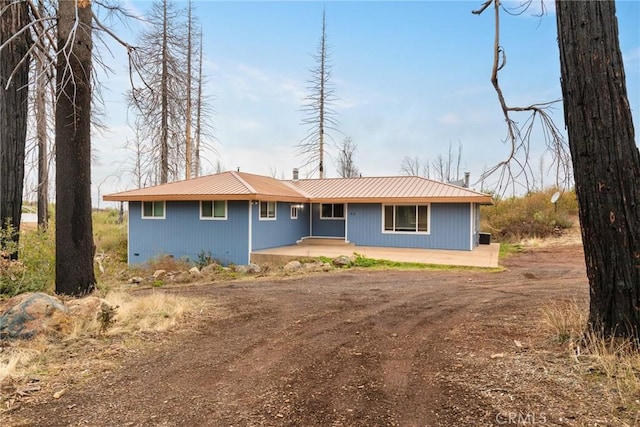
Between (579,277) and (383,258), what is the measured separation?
5476mm

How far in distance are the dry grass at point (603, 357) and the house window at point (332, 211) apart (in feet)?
45.6

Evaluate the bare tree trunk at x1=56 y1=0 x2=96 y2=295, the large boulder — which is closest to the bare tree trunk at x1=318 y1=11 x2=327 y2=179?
the bare tree trunk at x1=56 y1=0 x2=96 y2=295

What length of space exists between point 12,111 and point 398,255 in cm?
1132

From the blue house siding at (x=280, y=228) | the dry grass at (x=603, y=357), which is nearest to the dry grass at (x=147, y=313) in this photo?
the dry grass at (x=603, y=357)

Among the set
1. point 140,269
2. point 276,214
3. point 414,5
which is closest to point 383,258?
point 276,214

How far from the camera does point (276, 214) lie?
16234mm

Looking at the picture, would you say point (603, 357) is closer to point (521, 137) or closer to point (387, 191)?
point (521, 137)

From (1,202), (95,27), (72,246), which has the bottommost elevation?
(72,246)

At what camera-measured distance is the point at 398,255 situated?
14031 mm

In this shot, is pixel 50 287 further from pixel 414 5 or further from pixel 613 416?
pixel 414 5

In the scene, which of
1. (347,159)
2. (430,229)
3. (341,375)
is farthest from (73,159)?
(347,159)

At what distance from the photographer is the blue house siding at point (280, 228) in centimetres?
1484

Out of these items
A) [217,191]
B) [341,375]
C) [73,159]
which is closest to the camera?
[341,375]

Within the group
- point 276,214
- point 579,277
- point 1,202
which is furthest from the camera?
point 276,214
